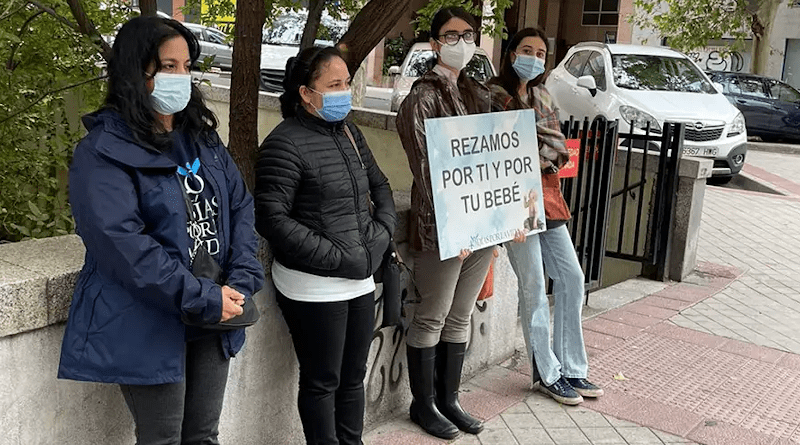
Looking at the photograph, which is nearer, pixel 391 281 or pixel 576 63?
pixel 391 281

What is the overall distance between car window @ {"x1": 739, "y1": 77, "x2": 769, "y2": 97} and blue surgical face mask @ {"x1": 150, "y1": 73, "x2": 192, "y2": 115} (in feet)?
67.2

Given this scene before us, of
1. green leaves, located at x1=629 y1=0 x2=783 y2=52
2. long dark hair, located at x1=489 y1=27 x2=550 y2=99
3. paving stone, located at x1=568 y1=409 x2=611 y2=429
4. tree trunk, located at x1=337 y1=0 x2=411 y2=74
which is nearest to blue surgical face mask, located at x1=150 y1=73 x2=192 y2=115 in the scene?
long dark hair, located at x1=489 y1=27 x2=550 y2=99

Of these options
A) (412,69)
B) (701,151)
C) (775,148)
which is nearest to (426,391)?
(701,151)

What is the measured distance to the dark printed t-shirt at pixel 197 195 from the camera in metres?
2.67

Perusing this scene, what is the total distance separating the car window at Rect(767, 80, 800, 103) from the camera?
20888 millimetres

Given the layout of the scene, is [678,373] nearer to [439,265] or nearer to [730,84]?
[439,265]

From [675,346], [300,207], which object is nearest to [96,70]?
[300,207]

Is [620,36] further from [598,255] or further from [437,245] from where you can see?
[437,245]

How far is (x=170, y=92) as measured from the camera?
2.62 meters

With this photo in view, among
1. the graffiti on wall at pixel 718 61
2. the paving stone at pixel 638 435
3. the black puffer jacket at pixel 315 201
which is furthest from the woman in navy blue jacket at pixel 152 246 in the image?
the graffiti on wall at pixel 718 61

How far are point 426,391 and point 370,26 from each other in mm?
2122

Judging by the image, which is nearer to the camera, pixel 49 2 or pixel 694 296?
pixel 49 2

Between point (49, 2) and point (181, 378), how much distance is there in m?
3.13

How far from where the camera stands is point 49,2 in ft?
16.1
